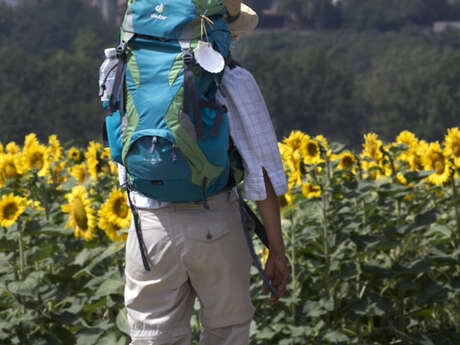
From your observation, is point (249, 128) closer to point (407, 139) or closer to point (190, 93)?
point (190, 93)

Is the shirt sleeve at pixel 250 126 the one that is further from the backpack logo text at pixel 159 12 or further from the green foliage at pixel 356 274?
the green foliage at pixel 356 274

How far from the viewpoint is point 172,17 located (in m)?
→ 1.79

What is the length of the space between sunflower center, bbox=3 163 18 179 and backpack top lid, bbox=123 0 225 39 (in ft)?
5.81

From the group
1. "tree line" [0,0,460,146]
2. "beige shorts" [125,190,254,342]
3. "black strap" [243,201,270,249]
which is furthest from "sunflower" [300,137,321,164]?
"tree line" [0,0,460,146]

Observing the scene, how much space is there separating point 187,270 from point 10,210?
4.47ft

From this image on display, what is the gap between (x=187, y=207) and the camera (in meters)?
1.87

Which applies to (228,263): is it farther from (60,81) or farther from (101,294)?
(60,81)

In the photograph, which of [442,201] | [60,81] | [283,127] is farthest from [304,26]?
[442,201]

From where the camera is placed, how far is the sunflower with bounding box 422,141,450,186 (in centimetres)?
364

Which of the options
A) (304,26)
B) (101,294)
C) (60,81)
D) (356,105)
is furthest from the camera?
(304,26)

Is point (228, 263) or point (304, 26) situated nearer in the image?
point (228, 263)

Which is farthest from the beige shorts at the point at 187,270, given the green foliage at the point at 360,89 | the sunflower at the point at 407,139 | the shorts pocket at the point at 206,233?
the green foliage at the point at 360,89

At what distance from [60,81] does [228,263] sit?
22405 mm

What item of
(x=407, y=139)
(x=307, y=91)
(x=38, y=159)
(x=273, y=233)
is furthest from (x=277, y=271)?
(x=307, y=91)
